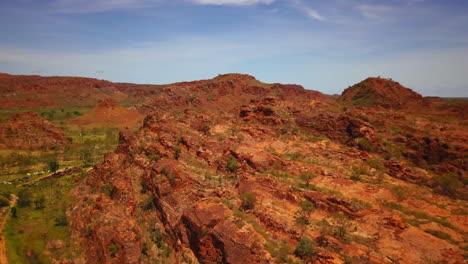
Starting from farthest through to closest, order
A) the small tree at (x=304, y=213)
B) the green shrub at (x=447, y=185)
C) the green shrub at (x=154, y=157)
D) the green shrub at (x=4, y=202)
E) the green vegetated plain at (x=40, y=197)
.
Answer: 1. the green shrub at (x=4, y=202)
2. the green shrub at (x=154, y=157)
3. the green vegetated plain at (x=40, y=197)
4. the green shrub at (x=447, y=185)
5. the small tree at (x=304, y=213)

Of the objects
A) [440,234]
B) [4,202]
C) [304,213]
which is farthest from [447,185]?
[4,202]

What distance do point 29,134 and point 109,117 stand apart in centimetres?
3252

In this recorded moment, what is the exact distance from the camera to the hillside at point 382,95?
2736 inches

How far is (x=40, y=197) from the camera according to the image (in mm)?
34188

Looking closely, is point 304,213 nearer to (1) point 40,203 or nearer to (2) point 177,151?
(2) point 177,151

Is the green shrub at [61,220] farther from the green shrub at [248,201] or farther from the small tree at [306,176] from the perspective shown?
the small tree at [306,176]

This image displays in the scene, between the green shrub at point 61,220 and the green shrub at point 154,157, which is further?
the green shrub at point 61,220

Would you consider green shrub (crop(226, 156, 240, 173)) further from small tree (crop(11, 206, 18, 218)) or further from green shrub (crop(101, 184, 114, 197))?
small tree (crop(11, 206, 18, 218))

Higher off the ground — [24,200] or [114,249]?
[114,249]

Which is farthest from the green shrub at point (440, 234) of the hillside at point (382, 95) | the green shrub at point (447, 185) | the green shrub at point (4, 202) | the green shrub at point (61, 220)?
the hillside at point (382, 95)

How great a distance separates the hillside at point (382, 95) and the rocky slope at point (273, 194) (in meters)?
35.4

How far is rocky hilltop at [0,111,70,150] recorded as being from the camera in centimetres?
6419

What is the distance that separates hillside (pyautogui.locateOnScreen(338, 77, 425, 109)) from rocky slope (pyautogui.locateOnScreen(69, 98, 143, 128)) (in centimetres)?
6694

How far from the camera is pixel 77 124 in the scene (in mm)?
96188
